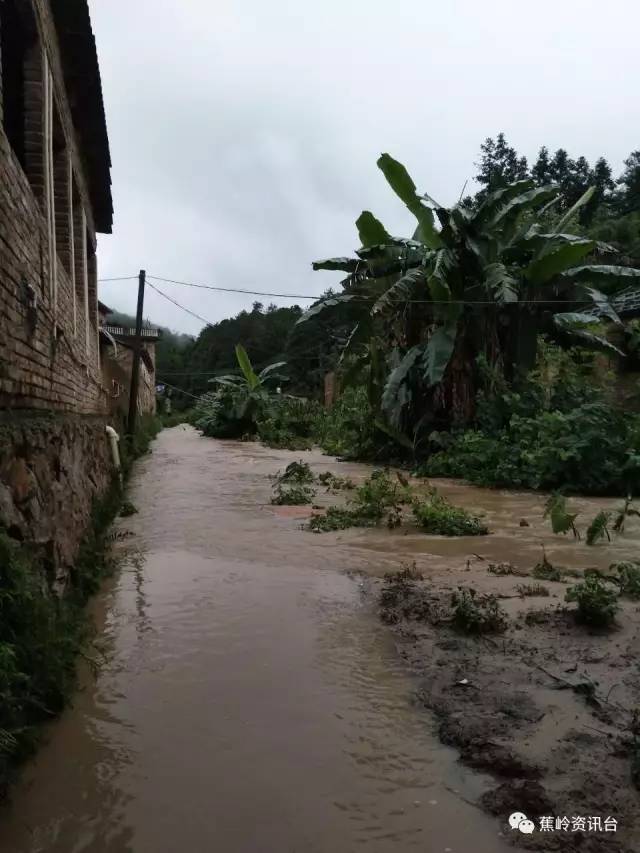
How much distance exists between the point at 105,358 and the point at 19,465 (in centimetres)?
1465

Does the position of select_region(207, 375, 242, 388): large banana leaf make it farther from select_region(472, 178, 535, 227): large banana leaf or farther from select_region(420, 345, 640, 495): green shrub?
select_region(472, 178, 535, 227): large banana leaf

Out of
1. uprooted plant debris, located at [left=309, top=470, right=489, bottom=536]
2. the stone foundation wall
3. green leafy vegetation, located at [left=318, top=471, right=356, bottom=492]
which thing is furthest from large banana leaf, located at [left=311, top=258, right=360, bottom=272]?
the stone foundation wall

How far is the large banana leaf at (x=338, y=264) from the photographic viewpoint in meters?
15.1

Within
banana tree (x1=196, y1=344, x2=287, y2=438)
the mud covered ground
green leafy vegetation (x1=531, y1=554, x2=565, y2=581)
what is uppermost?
banana tree (x1=196, y1=344, x2=287, y2=438)

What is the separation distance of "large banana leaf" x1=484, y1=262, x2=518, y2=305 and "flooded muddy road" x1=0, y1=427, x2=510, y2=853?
808cm

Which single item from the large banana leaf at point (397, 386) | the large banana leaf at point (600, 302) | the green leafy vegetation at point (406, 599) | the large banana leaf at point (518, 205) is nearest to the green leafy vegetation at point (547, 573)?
the green leafy vegetation at point (406, 599)

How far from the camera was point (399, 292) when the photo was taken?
13164 millimetres

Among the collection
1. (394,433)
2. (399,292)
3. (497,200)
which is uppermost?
(497,200)

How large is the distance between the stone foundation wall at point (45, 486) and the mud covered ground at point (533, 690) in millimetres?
2266

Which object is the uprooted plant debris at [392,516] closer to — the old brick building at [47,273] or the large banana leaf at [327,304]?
the old brick building at [47,273]

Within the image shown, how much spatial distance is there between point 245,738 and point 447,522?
490 cm

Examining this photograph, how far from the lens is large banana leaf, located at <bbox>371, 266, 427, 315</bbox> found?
42.2 feet

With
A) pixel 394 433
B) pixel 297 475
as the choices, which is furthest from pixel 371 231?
pixel 297 475

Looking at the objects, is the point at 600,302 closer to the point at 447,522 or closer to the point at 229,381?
the point at 447,522
